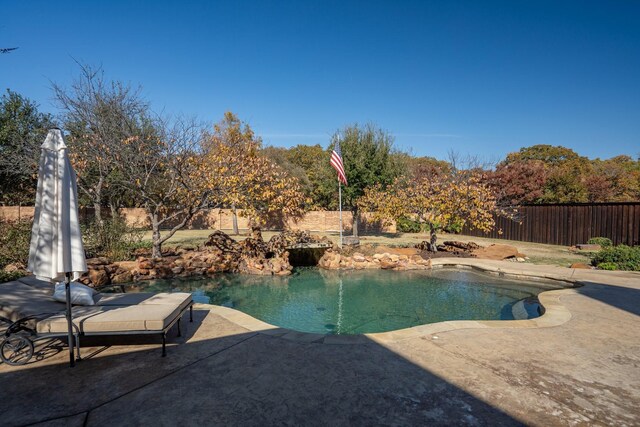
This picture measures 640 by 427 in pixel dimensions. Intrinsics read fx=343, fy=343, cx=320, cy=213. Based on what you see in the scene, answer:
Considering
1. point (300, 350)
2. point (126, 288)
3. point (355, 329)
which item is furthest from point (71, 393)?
point (126, 288)

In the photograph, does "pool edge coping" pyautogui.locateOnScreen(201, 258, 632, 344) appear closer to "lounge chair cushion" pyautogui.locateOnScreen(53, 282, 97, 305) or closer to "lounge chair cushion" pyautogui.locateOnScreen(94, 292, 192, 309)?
"lounge chair cushion" pyautogui.locateOnScreen(94, 292, 192, 309)

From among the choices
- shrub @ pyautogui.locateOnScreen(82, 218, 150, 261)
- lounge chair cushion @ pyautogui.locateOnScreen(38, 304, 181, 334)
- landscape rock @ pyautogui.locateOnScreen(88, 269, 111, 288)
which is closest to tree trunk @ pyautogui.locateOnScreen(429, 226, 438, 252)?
shrub @ pyautogui.locateOnScreen(82, 218, 150, 261)

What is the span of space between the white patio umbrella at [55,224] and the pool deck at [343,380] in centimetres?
83

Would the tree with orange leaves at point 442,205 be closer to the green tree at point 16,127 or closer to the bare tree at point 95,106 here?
the bare tree at point 95,106

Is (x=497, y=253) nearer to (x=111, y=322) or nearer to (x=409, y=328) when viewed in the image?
(x=409, y=328)

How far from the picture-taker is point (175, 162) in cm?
1102

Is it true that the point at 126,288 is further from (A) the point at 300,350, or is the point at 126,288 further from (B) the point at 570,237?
(B) the point at 570,237

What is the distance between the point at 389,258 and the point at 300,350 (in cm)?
860

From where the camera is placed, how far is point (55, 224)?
11.3ft

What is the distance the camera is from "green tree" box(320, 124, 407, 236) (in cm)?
2039

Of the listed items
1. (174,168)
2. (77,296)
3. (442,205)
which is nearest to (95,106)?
(174,168)

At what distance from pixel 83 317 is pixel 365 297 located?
603 centimetres

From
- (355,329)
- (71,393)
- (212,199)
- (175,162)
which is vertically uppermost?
(175,162)

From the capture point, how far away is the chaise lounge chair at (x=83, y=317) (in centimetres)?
365
